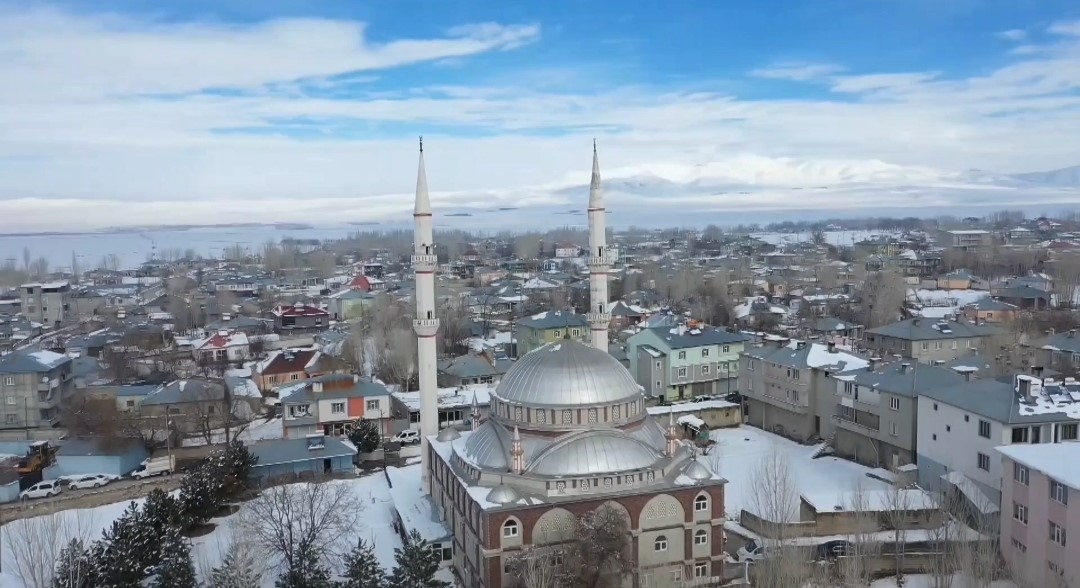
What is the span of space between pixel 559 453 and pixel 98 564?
13.4 m

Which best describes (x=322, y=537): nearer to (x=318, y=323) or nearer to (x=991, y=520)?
(x=991, y=520)

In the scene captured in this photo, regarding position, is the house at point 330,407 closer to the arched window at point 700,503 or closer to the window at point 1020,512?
the arched window at point 700,503

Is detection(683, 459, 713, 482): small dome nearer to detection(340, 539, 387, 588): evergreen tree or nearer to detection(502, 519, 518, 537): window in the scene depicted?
detection(502, 519, 518, 537): window

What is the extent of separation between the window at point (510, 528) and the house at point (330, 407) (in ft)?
67.6

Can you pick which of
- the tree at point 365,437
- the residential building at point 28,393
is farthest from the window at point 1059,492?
the residential building at point 28,393

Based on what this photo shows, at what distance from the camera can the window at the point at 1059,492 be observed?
21562mm

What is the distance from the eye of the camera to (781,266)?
13050 centimetres

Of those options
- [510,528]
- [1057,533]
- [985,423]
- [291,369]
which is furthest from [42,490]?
[985,423]

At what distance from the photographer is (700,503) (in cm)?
2458

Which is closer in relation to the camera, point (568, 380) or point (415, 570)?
point (415, 570)

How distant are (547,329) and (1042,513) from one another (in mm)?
40336

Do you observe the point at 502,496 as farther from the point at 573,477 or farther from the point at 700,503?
the point at 700,503

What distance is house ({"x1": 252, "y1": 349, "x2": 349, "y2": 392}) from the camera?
5378 centimetres

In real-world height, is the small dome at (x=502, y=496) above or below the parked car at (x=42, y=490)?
above
